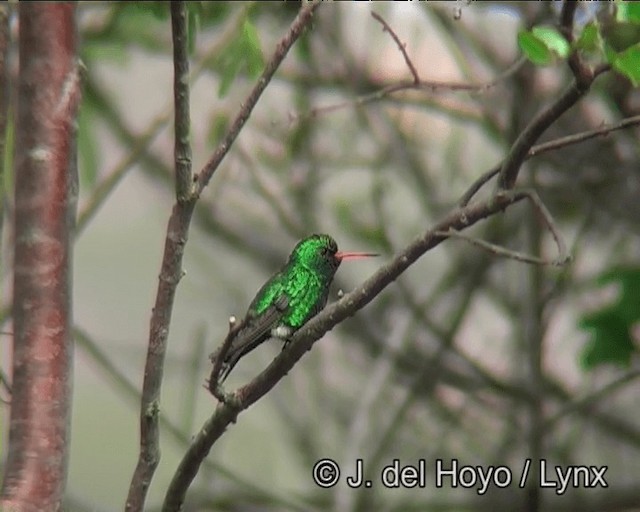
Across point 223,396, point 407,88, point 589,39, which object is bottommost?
point 223,396

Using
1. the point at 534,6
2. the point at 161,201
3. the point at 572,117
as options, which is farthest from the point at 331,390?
the point at 534,6

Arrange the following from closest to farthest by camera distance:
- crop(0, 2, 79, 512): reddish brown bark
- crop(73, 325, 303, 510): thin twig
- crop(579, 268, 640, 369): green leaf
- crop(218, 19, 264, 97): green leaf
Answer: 1. crop(0, 2, 79, 512): reddish brown bark
2. crop(218, 19, 264, 97): green leaf
3. crop(73, 325, 303, 510): thin twig
4. crop(579, 268, 640, 369): green leaf

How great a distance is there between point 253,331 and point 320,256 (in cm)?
5

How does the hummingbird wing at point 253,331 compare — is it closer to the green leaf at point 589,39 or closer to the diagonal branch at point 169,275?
the diagonal branch at point 169,275

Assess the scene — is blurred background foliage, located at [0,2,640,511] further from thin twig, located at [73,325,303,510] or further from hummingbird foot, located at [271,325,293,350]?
hummingbird foot, located at [271,325,293,350]

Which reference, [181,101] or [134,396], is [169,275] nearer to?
[181,101]

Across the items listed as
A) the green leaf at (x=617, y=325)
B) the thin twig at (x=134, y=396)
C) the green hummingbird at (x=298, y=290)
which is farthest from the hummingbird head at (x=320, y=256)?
the green leaf at (x=617, y=325)

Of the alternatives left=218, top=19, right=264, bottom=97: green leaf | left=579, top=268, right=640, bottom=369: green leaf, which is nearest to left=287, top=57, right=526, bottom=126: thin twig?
left=218, top=19, right=264, bottom=97: green leaf

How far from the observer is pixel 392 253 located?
0.95 meters

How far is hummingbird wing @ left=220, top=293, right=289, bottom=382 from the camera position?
40cm

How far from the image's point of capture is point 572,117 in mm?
1091

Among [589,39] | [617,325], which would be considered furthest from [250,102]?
[617,325]

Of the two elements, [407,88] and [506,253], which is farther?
[407,88]

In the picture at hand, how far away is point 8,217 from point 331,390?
765 mm
